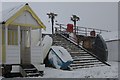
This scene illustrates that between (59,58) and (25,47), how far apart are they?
247cm

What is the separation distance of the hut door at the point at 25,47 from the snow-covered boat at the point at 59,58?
1.92m

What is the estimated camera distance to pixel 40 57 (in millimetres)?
17266

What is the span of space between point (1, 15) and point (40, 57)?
3.64m

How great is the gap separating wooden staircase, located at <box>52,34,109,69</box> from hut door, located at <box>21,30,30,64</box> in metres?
3.15

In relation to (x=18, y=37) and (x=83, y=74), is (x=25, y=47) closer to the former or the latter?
(x=18, y=37)

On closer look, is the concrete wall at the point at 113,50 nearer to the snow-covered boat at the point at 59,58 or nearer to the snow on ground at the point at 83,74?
the snow-covered boat at the point at 59,58

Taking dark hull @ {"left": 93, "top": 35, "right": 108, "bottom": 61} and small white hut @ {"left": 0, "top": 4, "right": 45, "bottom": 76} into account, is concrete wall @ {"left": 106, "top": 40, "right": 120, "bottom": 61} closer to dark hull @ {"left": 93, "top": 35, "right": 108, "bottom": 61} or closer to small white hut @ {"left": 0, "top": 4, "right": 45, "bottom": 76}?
dark hull @ {"left": 93, "top": 35, "right": 108, "bottom": 61}

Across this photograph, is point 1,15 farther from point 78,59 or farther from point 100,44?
point 100,44

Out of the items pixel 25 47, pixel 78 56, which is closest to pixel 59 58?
pixel 25 47

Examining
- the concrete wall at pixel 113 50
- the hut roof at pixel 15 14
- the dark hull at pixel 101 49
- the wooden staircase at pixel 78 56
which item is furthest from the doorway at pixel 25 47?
the concrete wall at pixel 113 50

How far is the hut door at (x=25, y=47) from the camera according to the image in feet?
58.8

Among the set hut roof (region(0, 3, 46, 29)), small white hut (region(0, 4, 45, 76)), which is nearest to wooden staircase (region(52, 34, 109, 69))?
small white hut (region(0, 4, 45, 76))

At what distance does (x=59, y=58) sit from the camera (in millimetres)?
18734

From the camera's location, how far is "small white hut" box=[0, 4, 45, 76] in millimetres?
15930
